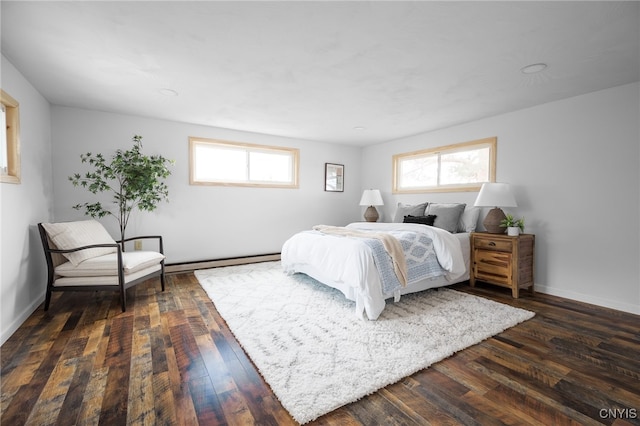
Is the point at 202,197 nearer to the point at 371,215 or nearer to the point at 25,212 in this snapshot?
the point at 25,212

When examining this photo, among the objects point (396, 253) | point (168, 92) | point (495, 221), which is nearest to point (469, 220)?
point (495, 221)

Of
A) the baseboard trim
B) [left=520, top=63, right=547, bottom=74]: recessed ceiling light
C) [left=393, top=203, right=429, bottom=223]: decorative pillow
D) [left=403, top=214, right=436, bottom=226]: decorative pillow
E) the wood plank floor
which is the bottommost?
the wood plank floor

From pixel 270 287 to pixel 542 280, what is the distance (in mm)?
3363

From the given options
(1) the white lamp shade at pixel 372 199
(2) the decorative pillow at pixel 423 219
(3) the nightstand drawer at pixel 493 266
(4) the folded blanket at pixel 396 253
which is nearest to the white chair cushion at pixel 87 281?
(4) the folded blanket at pixel 396 253

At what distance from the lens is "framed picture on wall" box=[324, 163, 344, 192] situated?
19.4ft

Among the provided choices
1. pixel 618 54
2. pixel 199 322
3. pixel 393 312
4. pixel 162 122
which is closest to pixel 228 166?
pixel 162 122

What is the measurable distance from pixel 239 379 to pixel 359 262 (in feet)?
4.58

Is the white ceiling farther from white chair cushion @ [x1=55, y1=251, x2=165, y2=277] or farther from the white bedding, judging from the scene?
white chair cushion @ [x1=55, y1=251, x2=165, y2=277]

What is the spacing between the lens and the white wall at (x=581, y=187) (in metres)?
2.94

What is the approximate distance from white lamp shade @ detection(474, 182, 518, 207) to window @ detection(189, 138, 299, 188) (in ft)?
10.4

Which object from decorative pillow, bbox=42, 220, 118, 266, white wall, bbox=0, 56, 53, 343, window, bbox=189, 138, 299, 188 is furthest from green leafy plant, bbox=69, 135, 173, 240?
window, bbox=189, 138, 299, 188

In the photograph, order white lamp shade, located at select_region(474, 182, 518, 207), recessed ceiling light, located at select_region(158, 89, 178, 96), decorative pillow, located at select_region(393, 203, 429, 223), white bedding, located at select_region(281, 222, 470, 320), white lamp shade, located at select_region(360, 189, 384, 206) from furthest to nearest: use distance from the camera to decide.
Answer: white lamp shade, located at select_region(360, 189, 384, 206)
decorative pillow, located at select_region(393, 203, 429, 223)
white lamp shade, located at select_region(474, 182, 518, 207)
recessed ceiling light, located at select_region(158, 89, 178, 96)
white bedding, located at select_region(281, 222, 470, 320)

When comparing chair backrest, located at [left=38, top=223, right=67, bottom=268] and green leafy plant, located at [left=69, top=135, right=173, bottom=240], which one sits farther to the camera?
green leafy plant, located at [left=69, top=135, right=173, bottom=240]

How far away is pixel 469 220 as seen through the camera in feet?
13.3
